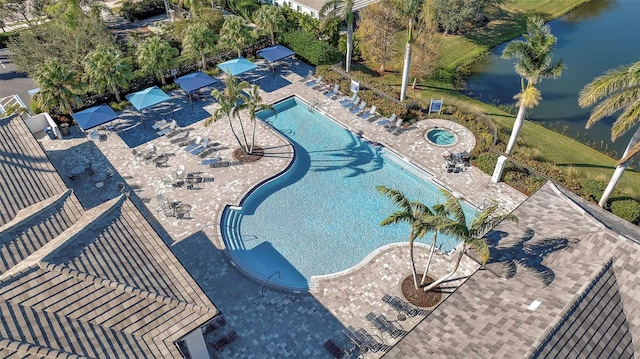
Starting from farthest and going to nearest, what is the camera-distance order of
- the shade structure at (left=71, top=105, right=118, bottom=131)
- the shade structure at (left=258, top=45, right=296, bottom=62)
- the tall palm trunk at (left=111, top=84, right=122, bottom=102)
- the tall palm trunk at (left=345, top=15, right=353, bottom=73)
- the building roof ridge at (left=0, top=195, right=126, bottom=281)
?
the shade structure at (left=258, top=45, right=296, bottom=62) < the tall palm trunk at (left=345, top=15, right=353, bottom=73) < the tall palm trunk at (left=111, top=84, right=122, bottom=102) < the shade structure at (left=71, top=105, right=118, bottom=131) < the building roof ridge at (left=0, top=195, right=126, bottom=281)

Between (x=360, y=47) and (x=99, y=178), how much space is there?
86.3 ft

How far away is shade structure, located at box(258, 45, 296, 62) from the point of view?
4008cm

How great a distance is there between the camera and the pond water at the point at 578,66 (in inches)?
1501

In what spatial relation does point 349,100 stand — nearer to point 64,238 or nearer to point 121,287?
point 64,238

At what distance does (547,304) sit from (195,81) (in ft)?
101

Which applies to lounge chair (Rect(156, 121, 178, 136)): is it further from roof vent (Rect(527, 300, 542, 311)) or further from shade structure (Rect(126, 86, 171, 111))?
roof vent (Rect(527, 300, 542, 311))

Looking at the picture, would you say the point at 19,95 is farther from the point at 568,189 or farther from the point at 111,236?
the point at 568,189

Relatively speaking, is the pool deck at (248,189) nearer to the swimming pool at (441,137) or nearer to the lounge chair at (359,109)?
the swimming pool at (441,137)

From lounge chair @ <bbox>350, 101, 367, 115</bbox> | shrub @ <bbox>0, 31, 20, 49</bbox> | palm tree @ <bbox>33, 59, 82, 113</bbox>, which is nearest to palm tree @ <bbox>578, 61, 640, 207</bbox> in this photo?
lounge chair @ <bbox>350, 101, 367, 115</bbox>

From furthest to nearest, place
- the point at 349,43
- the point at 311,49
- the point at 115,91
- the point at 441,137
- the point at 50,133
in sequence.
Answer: the point at 311,49
the point at 349,43
the point at 115,91
the point at 441,137
the point at 50,133

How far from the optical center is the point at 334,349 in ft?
68.3

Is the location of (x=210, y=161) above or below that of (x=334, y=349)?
above

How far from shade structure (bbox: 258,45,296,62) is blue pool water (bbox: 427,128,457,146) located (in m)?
15.7

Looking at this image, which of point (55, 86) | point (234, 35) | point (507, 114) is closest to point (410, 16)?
point (507, 114)
